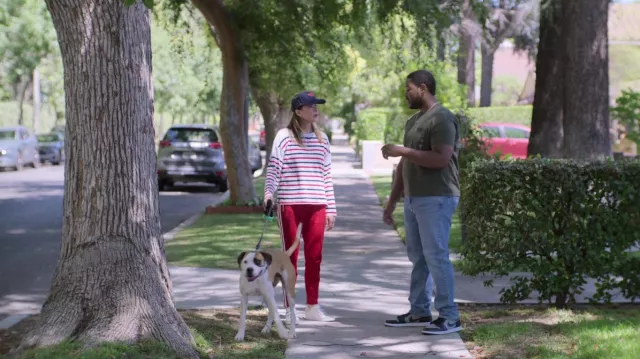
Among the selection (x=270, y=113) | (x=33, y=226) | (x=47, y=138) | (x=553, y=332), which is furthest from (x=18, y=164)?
(x=553, y=332)

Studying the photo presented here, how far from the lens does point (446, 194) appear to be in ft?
25.9

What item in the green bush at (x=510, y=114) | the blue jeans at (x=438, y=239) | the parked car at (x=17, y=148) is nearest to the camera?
the blue jeans at (x=438, y=239)

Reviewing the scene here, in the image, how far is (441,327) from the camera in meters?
7.99

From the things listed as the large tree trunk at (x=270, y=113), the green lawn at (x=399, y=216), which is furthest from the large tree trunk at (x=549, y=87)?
the large tree trunk at (x=270, y=113)

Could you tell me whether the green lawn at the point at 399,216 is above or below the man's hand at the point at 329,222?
below

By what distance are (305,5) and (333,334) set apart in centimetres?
1195

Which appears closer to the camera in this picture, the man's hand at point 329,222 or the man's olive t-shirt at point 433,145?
the man's olive t-shirt at point 433,145

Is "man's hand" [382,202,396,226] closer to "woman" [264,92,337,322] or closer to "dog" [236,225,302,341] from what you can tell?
"woman" [264,92,337,322]

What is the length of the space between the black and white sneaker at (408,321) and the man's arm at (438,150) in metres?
1.36

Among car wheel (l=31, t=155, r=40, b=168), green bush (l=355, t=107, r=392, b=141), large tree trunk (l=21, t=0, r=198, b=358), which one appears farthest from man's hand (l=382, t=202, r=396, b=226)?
green bush (l=355, t=107, r=392, b=141)

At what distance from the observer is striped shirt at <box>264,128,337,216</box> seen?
845cm

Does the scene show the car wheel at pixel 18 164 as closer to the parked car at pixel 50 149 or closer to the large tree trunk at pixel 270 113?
the parked car at pixel 50 149

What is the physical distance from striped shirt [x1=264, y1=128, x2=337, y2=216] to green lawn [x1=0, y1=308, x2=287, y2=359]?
1.08m

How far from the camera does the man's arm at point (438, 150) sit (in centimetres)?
770
